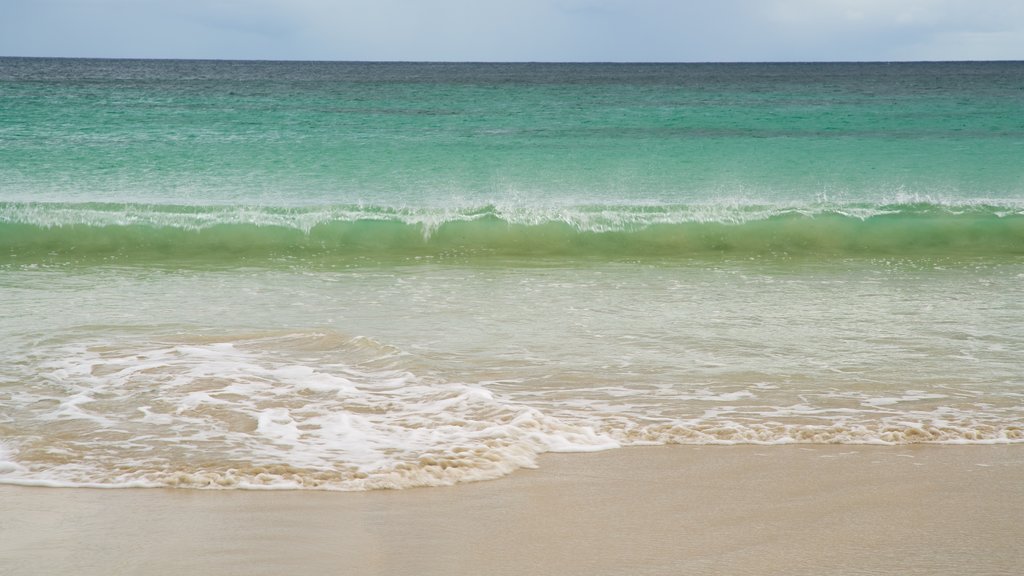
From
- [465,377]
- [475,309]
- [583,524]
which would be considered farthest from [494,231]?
[583,524]

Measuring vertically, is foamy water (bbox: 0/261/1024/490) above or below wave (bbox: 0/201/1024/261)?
below

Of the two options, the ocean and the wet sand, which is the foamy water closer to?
the ocean

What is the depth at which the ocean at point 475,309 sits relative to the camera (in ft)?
14.2

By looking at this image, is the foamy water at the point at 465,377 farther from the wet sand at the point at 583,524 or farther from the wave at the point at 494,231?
the wave at the point at 494,231

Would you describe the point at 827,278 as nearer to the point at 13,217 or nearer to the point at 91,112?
the point at 13,217

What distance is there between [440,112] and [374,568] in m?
31.0

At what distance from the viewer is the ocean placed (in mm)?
4316

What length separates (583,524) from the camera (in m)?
3.32

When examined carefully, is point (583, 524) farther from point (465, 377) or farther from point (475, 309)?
point (475, 309)

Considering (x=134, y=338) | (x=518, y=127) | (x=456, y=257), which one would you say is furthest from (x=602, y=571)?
(x=518, y=127)

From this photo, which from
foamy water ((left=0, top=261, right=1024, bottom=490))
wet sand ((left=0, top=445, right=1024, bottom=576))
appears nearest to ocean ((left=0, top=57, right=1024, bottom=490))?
foamy water ((left=0, top=261, right=1024, bottom=490))

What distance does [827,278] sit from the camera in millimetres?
9211

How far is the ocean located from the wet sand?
23 centimetres

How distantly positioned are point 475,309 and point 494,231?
5100 mm
